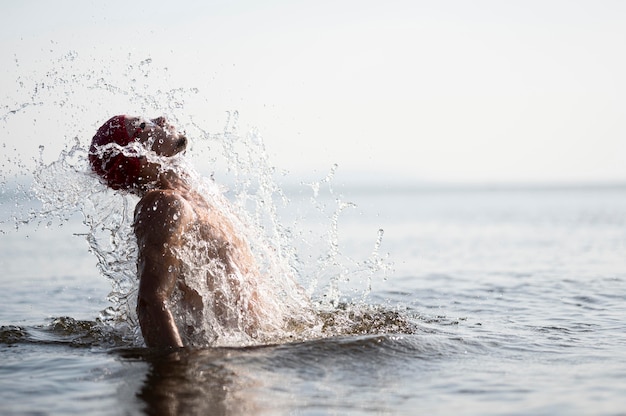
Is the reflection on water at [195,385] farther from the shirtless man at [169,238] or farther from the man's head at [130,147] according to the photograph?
the man's head at [130,147]

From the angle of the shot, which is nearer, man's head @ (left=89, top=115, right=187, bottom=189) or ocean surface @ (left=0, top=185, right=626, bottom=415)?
ocean surface @ (left=0, top=185, right=626, bottom=415)

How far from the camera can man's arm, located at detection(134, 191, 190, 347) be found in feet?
17.1

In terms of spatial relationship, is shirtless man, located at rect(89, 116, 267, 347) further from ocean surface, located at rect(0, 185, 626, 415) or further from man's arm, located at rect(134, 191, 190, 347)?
ocean surface, located at rect(0, 185, 626, 415)

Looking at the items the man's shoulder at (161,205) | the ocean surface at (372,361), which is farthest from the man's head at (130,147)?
the ocean surface at (372,361)

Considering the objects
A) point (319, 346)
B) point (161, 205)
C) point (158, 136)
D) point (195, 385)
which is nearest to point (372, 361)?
point (319, 346)

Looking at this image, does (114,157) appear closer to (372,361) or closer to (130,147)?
(130,147)

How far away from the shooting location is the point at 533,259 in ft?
49.1

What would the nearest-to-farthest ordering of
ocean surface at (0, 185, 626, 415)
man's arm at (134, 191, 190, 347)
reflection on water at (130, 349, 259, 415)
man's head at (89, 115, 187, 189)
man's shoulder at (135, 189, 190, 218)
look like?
1. reflection on water at (130, 349, 259, 415)
2. ocean surface at (0, 185, 626, 415)
3. man's arm at (134, 191, 190, 347)
4. man's shoulder at (135, 189, 190, 218)
5. man's head at (89, 115, 187, 189)

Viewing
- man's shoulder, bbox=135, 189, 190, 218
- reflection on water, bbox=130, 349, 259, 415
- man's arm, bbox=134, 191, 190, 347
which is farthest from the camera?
man's shoulder, bbox=135, 189, 190, 218

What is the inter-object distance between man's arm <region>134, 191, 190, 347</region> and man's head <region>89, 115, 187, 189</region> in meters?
0.41

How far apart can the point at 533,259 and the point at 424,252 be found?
2.49 metres

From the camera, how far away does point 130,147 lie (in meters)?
5.67

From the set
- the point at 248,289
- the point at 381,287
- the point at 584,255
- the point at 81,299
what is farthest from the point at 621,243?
the point at 248,289

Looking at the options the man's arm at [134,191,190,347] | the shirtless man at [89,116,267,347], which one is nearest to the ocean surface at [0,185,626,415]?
the man's arm at [134,191,190,347]
